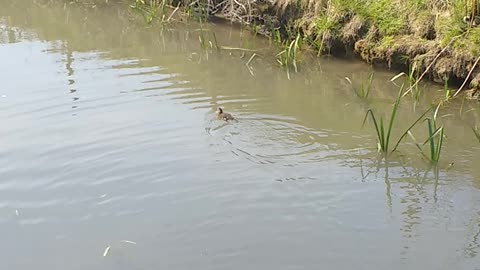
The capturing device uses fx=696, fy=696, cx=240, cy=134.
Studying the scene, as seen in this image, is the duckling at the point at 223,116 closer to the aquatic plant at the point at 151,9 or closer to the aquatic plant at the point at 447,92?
the aquatic plant at the point at 447,92

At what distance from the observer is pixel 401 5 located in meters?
10.1

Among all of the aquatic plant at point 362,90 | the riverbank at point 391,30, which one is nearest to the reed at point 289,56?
the riverbank at point 391,30

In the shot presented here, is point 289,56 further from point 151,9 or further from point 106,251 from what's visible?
point 106,251

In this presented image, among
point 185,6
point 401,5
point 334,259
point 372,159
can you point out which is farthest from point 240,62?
point 334,259

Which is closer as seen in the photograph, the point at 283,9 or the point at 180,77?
the point at 180,77

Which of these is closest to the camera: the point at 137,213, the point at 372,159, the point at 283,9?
the point at 137,213

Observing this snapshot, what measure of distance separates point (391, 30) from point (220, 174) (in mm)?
4690

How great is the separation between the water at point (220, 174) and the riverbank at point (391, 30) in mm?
309

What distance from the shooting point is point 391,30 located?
A: 10070 millimetres

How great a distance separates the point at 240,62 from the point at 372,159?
14.9ft

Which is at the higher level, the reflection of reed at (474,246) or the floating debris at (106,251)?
the reflection of reed at (474,246)

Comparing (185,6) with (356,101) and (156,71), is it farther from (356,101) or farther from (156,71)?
(356,101)

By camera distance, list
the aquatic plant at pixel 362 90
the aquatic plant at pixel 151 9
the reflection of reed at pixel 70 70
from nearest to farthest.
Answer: the aquatic plant at pixel 362 90
the reflection of reed at pixel 70 70
the aquatic plant at pixel 151 9

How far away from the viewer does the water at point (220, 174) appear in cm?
514
